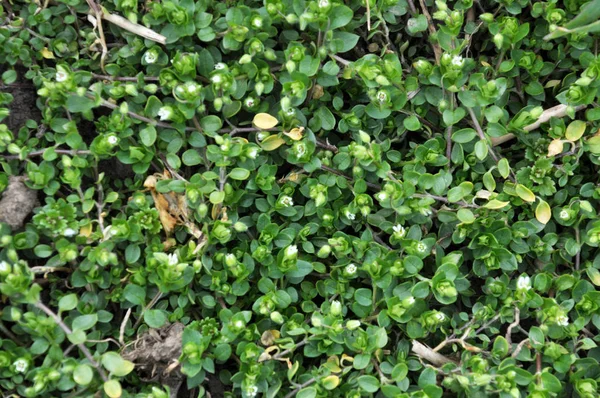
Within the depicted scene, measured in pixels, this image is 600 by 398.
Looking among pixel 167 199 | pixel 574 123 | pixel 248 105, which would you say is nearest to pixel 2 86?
pixel 167 199

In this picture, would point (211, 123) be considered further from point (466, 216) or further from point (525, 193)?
point (525, 193)

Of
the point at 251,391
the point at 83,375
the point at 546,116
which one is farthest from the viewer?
the point at 546,116

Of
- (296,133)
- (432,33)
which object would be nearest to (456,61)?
(432,33)

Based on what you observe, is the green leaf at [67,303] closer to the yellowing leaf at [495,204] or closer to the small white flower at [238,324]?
the small white flower at [238,324]

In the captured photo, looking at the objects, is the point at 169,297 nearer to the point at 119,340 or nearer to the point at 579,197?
the point at 119,340

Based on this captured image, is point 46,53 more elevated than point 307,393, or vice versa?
point 46,53

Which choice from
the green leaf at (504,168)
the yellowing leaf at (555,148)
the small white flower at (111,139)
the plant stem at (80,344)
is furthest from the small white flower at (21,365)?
the yellowing leaf at (555,148)

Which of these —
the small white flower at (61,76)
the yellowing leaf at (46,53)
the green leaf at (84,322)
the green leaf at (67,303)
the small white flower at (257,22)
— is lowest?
the green leaf at (84,322)
